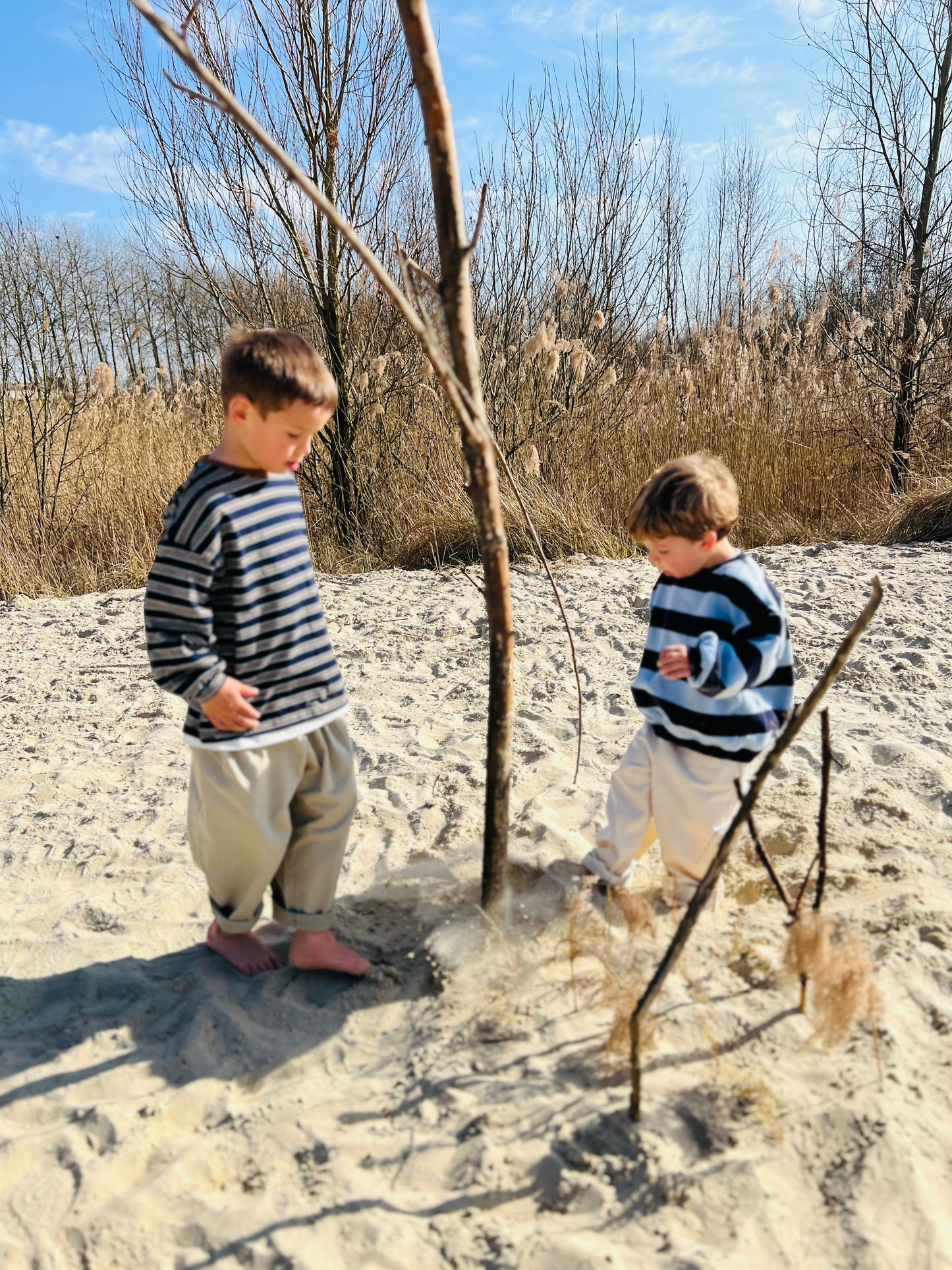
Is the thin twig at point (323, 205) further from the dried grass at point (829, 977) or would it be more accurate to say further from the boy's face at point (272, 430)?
the dried grass at point (829, 977)

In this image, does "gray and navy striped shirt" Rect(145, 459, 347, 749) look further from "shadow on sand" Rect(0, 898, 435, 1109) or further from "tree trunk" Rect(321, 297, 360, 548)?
"tree trunk" Rect(321, 297, 360, 548)

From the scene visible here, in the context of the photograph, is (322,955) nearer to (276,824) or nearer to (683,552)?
(276,824)

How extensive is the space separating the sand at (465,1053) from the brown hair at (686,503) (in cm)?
82

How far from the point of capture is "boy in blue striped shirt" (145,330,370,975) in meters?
1.63

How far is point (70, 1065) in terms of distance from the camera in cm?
173

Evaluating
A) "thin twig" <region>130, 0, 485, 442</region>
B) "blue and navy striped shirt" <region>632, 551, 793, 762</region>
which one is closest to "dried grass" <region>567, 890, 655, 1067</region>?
"blue and navy striped shirt" <region>632, 551, 793, 762</region>

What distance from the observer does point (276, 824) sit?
180 centimetres

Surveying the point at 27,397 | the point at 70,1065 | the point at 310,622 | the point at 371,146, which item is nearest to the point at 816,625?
the point at 310,622

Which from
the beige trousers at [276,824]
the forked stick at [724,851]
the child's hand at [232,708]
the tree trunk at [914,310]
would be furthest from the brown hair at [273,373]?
the tree trunk at [914,310]

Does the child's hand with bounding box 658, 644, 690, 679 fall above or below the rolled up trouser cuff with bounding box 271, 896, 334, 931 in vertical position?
above

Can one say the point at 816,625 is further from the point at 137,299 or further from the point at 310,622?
the point at 137,299

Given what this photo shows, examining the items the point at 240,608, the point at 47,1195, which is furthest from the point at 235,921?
the point at 240,608

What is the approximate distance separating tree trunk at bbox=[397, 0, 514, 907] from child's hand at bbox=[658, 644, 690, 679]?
30 cm

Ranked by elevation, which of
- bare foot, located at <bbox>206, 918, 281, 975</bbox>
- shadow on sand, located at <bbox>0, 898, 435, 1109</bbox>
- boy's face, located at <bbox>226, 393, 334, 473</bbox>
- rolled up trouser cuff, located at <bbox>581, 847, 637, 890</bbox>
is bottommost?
shadow on sand, located at <bbox>0, 898, 435, 1109</bbox>
